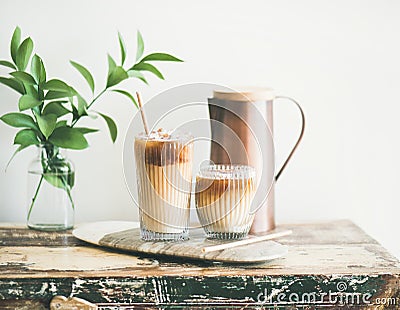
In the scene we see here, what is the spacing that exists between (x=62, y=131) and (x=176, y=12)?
0.40 m

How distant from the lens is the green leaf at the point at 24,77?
1.37 meters

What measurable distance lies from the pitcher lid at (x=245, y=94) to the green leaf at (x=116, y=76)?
199 mm

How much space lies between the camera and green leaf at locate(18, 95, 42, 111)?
1.32 m

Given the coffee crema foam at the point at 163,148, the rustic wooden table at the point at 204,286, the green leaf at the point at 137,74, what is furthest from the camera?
the green leaf at the point at 137,74

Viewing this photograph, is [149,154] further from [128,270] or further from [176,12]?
[176,12]

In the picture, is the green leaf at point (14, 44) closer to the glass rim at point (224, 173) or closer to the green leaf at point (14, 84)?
the green leaf at point (14, 84)

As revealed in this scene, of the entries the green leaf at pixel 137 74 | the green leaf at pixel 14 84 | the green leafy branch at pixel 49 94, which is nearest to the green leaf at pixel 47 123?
the green leafy branch at pixel 49 94

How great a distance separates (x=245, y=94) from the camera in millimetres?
1408

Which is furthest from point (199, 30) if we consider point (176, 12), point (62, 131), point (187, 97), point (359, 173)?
point (359, 173)

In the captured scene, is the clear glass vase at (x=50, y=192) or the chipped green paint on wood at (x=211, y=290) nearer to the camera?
the chipped green paint on wood at (x=211, y=290)

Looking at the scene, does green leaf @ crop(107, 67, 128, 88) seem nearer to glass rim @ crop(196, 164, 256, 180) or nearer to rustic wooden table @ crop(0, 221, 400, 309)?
glass rim @ crop(196, 164, 256, 180)

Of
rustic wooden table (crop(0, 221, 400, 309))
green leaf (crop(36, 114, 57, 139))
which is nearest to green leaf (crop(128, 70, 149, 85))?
green leaf (crop(36, 114, 57, 139))

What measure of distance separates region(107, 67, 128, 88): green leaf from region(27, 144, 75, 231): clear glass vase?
18 centimetres

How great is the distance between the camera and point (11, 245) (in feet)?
4.38
